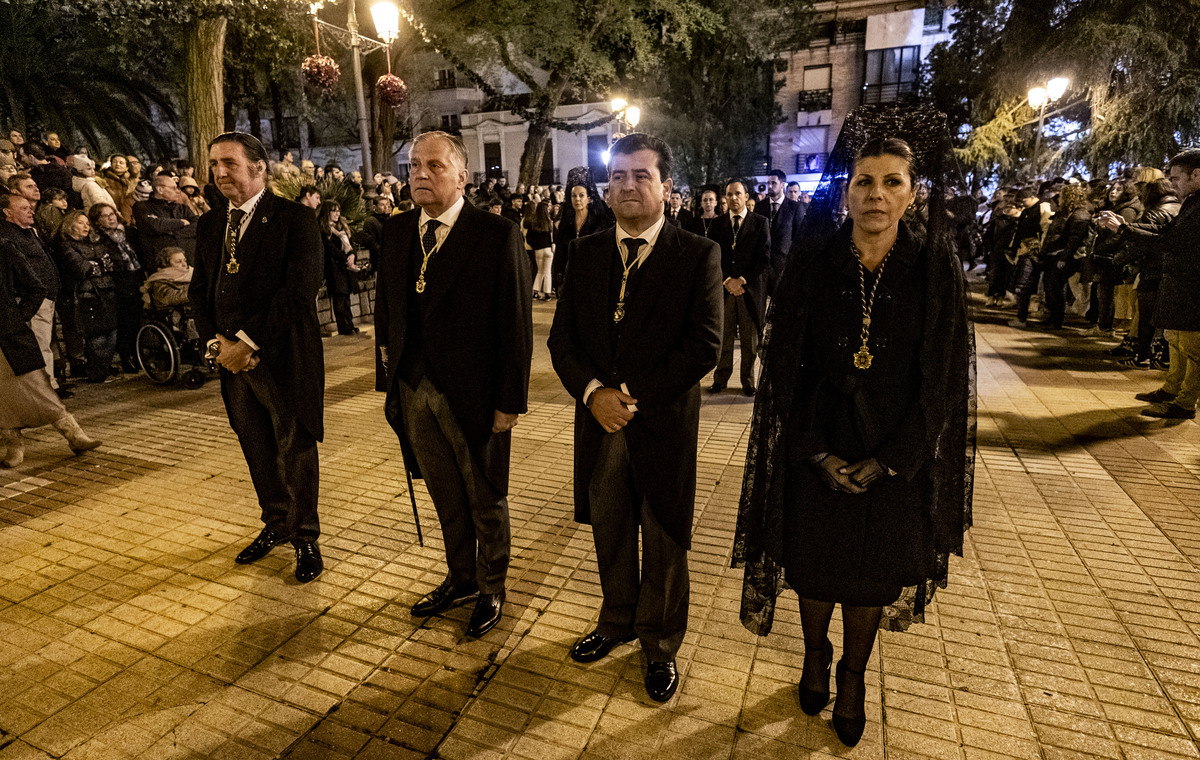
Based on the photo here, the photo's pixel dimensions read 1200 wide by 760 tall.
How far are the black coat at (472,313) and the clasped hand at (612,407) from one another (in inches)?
21.2

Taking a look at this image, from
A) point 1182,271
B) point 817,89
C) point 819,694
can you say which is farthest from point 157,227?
point 817,89

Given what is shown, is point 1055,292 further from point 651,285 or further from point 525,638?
point 525,638

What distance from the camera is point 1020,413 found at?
6758mm

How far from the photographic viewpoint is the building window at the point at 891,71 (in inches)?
1363

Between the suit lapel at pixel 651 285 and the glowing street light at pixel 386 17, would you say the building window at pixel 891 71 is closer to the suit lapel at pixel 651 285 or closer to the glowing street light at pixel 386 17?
the glowing street light at pixel 386 17

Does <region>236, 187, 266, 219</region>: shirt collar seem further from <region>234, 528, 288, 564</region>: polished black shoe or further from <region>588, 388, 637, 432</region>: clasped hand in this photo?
<region>588, 388, 637, 432</region>: clasped hand

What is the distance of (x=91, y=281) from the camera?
7703mm

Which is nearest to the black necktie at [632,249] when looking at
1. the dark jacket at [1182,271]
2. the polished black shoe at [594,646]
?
the polished black shoe at [594,646]

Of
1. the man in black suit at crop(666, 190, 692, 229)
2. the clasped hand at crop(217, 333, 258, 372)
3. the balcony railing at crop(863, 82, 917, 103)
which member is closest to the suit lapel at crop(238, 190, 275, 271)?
the clasped hand at crop(217, 333, 258, 372)

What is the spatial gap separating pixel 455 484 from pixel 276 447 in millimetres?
1324

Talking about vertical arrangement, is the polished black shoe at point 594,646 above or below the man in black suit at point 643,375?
below

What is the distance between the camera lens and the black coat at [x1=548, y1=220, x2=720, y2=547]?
8.70 feet

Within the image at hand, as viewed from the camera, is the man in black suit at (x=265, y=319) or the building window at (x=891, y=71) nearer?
the man in black suit at (x=265, y=319)

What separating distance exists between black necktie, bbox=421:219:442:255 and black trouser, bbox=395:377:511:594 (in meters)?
0.60
